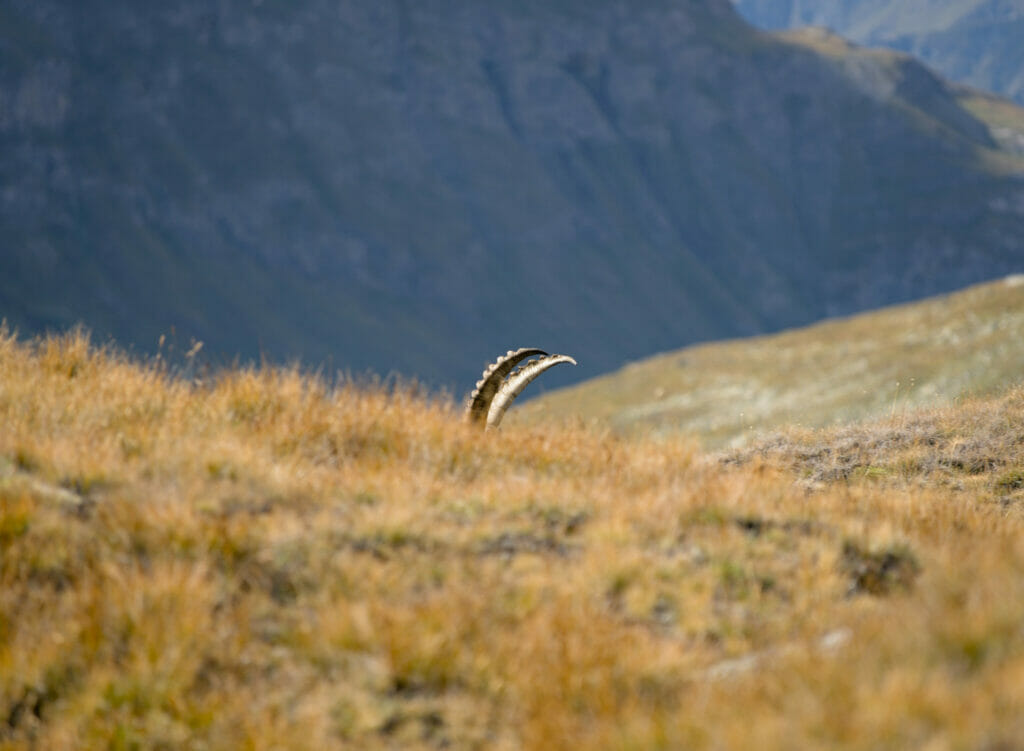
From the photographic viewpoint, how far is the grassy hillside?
201 feet

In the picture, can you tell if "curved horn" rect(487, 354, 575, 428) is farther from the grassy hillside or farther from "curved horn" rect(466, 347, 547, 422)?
the grassy hillside

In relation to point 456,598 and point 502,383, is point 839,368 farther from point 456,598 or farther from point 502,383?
point 456,598

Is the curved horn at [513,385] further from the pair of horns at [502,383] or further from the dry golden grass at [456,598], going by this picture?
the dry golden grass at [456,598]

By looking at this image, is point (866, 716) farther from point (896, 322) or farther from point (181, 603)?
point (896, 322)

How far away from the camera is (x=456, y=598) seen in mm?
6379

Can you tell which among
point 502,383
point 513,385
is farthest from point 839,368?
point 513,385

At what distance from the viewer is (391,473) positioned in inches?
332

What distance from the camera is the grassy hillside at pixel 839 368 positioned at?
61188mm

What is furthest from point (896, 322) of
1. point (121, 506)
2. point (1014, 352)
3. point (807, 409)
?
point (121, 506)

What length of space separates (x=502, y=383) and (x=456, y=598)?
5.17 metres

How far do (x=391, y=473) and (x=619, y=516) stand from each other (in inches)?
75.2

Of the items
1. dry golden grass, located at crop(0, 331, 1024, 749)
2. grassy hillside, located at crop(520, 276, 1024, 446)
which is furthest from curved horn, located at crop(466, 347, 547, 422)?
grassy hillside, located at crop(520, 276, 1024, 446)

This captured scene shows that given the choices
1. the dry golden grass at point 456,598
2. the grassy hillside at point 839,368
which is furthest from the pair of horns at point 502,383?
the grassy hillside at point 839,368

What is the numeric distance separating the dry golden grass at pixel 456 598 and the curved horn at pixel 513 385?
1.66 m
